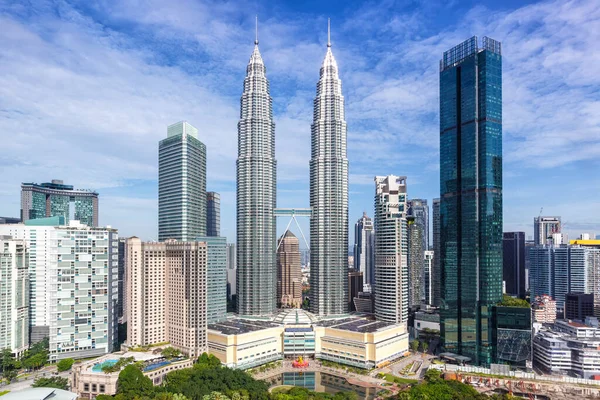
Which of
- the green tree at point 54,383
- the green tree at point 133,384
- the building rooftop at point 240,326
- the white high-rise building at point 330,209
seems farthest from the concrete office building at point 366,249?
the green tree at point 54,383

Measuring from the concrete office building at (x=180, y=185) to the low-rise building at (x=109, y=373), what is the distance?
102 ft

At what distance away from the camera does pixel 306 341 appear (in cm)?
8138

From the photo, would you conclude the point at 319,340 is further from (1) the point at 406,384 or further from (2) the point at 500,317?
(2) the point at 500,317

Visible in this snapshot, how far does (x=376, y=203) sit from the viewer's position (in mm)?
96375

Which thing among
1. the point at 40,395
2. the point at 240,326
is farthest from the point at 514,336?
the point at 40,395

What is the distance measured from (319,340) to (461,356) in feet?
86.1

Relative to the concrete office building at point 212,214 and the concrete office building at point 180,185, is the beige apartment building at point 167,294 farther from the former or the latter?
the concrete office building at point 212,214

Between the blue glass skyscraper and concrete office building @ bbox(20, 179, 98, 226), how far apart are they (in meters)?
109

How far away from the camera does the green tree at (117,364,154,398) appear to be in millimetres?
53656

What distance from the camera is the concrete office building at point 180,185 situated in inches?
3718

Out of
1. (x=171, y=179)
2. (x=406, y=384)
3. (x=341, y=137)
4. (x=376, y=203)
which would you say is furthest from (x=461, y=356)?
(x=171, y=179)

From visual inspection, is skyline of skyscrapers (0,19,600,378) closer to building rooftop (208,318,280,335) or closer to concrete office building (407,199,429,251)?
building rooftop (208,318,280,335)

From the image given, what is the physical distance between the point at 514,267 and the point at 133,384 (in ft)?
398

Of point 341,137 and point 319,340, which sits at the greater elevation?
point 341,137
